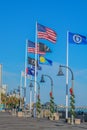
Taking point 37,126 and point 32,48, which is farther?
point 32,48

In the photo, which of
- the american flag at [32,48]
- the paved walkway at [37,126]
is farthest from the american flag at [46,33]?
the paved walkway at [37,126]

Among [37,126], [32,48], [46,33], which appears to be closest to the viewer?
[37,126]

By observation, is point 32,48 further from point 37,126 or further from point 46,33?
point 37,126

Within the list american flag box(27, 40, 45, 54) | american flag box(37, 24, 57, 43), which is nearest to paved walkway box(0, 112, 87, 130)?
american flag box(37, 24, 57, 43)

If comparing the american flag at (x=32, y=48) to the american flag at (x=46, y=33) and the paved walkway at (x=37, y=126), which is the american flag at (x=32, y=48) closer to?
the american flag at (x=46, y=33)

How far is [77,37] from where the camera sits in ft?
165

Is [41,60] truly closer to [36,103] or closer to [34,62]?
[34,62]

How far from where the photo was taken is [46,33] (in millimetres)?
53188

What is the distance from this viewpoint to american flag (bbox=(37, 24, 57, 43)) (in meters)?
52.2

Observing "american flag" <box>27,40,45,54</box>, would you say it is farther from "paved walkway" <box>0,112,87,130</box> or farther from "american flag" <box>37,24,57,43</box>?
"paved walkway" <box>0,112,87,130</box>

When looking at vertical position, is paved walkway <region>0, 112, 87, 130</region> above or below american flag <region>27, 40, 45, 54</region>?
below

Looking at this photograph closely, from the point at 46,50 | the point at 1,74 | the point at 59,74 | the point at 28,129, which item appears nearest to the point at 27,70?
the point at 46,50

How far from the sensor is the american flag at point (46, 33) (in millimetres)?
52156

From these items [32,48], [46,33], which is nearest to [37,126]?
[46,33]
